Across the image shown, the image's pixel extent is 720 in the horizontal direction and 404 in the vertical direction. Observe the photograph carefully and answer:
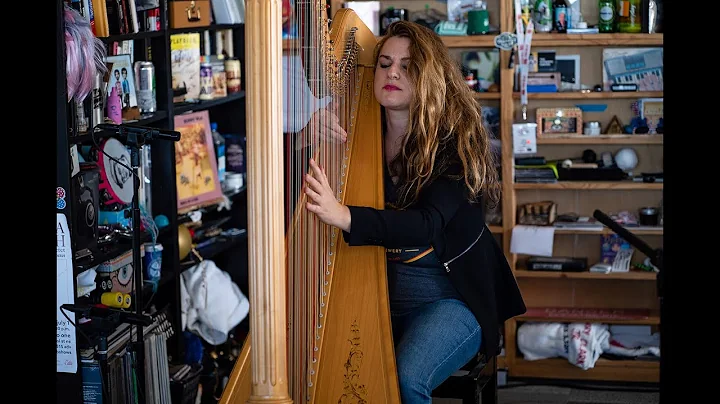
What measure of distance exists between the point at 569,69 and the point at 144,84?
1.90 m

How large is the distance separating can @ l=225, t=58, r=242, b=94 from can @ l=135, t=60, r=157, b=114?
0.72m

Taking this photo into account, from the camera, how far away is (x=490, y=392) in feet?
9.37

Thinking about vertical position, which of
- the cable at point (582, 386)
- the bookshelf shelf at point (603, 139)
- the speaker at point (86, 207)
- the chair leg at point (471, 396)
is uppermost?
the bookshelf shelf at point (603, 139)

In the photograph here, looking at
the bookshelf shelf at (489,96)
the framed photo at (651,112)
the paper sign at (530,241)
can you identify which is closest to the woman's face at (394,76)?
the bookshelf shelf at (489,96)

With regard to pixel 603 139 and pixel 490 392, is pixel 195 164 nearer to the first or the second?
pixel 490 392

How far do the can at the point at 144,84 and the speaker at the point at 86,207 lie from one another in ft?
1.34

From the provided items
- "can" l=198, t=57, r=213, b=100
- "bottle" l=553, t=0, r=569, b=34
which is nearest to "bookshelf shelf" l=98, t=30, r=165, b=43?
"can" l=198, t=57, r=213, b=100

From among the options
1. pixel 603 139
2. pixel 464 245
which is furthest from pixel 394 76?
pixel 603 139

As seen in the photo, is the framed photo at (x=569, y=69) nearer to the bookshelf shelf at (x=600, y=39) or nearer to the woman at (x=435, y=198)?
the bookshelf shelf at (x=600, y=39)

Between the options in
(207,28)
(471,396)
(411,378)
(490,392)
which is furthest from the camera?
(207,28)

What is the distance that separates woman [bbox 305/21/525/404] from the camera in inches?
100.0

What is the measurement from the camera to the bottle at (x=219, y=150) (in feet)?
13.4
